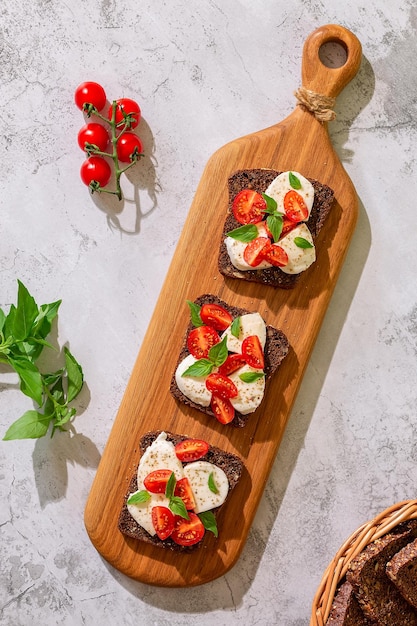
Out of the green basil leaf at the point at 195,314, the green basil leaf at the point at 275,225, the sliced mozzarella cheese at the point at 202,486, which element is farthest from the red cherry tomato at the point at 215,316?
the sliced mozzarella cheese at the point at 202,486

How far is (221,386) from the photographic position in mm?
3498

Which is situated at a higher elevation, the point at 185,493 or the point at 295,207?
the point at 295,207

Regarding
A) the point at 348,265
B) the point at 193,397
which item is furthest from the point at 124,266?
the point at 348,265

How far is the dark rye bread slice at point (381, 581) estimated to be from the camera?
349cm

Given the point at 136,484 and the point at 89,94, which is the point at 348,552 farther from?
the point at 89,94

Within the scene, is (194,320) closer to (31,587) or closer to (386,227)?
(386,227)

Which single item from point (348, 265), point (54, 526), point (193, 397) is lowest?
point (54, 526)

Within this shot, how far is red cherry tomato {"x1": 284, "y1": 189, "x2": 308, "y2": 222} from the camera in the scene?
354 centimetres

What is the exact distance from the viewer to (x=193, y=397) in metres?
3.58

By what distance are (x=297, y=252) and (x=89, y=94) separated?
1463 mm

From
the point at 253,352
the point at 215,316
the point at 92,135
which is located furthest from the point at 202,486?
the point at 92,135

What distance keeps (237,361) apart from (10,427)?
126cm

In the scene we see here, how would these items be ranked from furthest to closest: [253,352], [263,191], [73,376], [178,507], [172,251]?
[172,251], [73,376], [263,191], [253,352], [178,507]

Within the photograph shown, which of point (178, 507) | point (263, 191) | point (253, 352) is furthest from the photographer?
point (263, 191)
